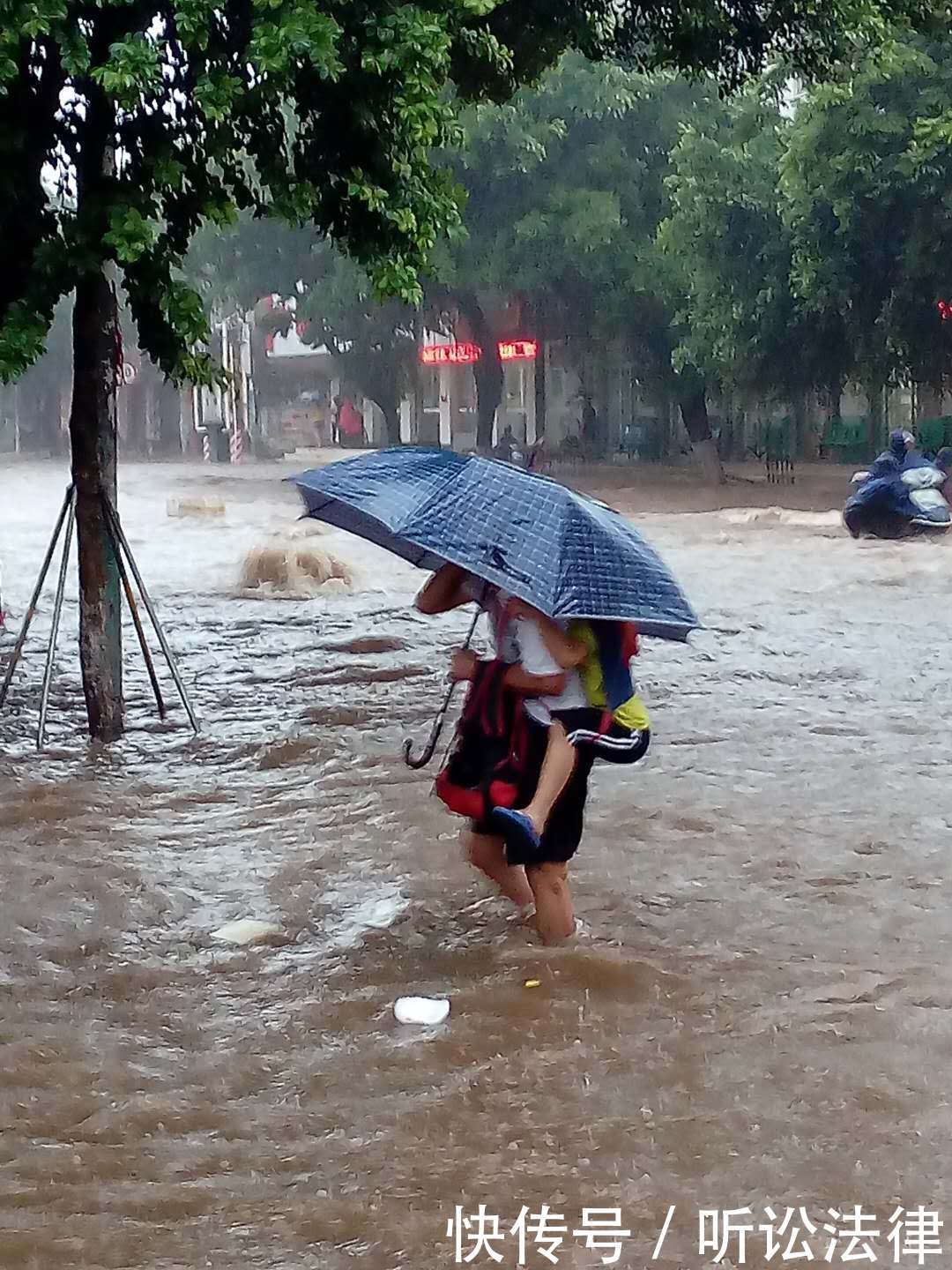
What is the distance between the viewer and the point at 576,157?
102 feet

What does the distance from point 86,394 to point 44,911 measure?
3262 mm

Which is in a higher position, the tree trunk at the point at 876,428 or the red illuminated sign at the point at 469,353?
the red illuminated sign at the point at 469,353

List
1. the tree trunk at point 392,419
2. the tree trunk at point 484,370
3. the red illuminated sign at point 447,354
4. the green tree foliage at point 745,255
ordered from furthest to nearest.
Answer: the tree trunk at point 392,419 < the red illuminated sign at point 447,354 < the tree trunk at point 484,370 < the green tree foliage at point 745,255

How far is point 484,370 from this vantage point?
36.2 m

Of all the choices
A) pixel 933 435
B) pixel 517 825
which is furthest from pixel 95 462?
pixel 933 435

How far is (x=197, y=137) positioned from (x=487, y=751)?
3.72 meters

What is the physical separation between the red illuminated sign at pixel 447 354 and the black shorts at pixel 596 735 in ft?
118

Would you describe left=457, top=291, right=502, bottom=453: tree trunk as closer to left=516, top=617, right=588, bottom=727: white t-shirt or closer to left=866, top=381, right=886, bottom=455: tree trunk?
left=866, top=381, right=886, bottom=455: tree trunk

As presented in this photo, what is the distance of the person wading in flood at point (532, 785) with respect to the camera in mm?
4527

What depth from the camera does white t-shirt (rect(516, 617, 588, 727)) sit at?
4465 mm

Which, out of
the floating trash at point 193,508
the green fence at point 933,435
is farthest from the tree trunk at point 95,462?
the green fence at point 933,435

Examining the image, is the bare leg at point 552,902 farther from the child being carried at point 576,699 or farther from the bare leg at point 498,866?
the child being carried at point 576,699

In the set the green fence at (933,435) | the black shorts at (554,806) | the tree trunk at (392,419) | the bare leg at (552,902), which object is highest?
the tree trunk at (392,419)

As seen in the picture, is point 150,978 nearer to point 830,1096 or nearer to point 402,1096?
point 402,1096
